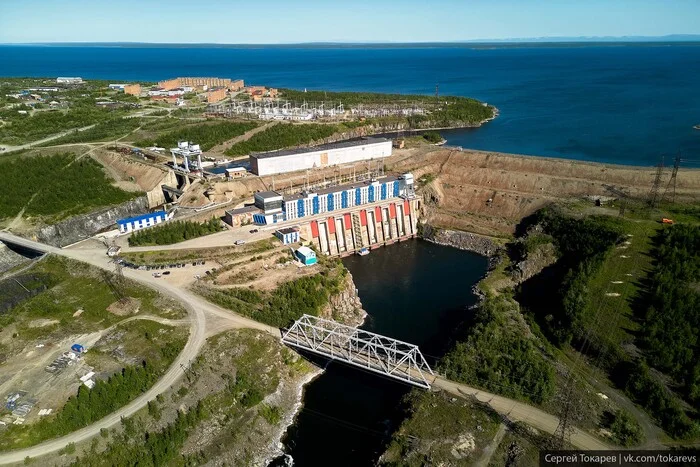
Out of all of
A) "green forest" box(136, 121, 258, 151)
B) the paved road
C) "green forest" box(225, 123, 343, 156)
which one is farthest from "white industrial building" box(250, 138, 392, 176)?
the paved road

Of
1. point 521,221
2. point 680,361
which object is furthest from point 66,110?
point 680,361

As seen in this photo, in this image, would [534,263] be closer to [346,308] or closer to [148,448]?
[346,308]

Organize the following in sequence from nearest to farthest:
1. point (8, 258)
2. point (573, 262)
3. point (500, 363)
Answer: point (500, 363), point (573, 262), point (8, 258)

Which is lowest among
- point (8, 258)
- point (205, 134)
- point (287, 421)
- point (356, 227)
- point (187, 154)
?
point (287, 421)

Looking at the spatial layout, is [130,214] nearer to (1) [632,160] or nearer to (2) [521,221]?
(2) [521,221]

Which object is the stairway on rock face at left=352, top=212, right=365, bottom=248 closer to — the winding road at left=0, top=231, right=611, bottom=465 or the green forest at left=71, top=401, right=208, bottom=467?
the winding road at left=0, top=231, right=611, bottom=465

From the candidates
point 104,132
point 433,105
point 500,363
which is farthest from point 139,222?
point 433,105

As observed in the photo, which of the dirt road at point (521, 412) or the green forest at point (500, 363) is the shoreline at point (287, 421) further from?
the green forest at point (500, 363)
